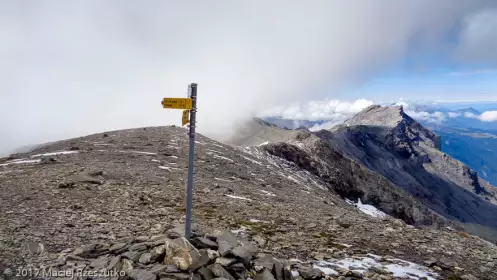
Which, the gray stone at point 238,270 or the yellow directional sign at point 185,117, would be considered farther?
the yellow directional sign at point 185,117

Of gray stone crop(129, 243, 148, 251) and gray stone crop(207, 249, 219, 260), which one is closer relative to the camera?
gray stone crop(207, 249, 219, 260)

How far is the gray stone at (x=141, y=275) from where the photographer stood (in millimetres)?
9423

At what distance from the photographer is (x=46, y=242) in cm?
1215

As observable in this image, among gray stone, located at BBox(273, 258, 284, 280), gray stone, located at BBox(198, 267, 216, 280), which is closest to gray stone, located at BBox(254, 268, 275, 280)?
gray stone, located at BBox(273, 258, 284, 280)

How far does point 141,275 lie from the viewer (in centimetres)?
952

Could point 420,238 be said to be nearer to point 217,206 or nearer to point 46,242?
point 217,206

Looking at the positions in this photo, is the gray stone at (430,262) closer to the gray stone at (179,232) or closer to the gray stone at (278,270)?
the gray stone at (278,270)

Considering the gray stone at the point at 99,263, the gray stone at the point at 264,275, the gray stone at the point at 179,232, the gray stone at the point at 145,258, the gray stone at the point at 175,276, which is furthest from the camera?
the gray stone at the point at 179,232

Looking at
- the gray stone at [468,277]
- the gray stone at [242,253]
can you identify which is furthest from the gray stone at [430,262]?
the gray stone at [242,253]

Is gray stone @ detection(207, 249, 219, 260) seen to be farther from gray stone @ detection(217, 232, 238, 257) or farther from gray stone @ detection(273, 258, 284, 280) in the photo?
gray stone @ detection(273, 258, 284, 280)

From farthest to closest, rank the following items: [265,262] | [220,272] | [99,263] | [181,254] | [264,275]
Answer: [265,262]
[264,275]
[181,254]
[99,263]
[220,272]

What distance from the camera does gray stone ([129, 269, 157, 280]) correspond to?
942 centimetres

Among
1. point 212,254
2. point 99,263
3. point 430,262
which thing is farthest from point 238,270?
point 430,262

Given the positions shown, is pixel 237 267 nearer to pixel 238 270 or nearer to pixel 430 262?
pixel 238 270
